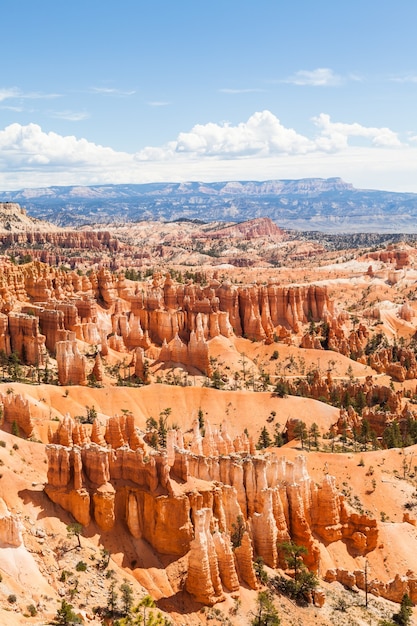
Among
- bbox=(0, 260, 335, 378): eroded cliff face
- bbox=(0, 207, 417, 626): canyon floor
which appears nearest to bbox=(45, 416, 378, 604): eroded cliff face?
bbox=(0, 207, 417, 626): canyon floor

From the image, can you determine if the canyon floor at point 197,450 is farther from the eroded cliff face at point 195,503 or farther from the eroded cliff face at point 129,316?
the eroded cliff face at point 129,316

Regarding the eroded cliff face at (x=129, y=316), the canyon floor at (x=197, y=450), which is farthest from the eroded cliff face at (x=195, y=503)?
the eroded cliff face at (x=129, y=316)

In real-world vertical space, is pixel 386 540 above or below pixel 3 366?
below

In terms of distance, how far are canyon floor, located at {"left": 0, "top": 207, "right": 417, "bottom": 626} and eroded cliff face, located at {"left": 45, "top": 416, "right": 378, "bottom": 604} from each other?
3.8 inches

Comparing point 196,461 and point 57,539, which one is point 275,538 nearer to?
point 196,461

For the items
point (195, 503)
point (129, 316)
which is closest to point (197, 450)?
point (195, 503)

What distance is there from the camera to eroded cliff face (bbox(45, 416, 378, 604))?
111 feet

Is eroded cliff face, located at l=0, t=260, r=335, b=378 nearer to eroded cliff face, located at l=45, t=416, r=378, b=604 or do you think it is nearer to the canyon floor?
the canyon floor

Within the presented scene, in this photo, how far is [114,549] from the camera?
34344 mm

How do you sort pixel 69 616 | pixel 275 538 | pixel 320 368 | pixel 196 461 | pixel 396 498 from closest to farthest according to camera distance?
pixel 69 616 → pixel 275 538 → pixel 196 461 → pixel 396 498 → pixel 320 368

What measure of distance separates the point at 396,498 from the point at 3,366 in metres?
38.2

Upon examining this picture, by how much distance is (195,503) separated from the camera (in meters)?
35.8

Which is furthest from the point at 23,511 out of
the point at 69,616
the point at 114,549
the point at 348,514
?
the point at 348,514

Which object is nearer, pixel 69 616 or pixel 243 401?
pixel 69 616
